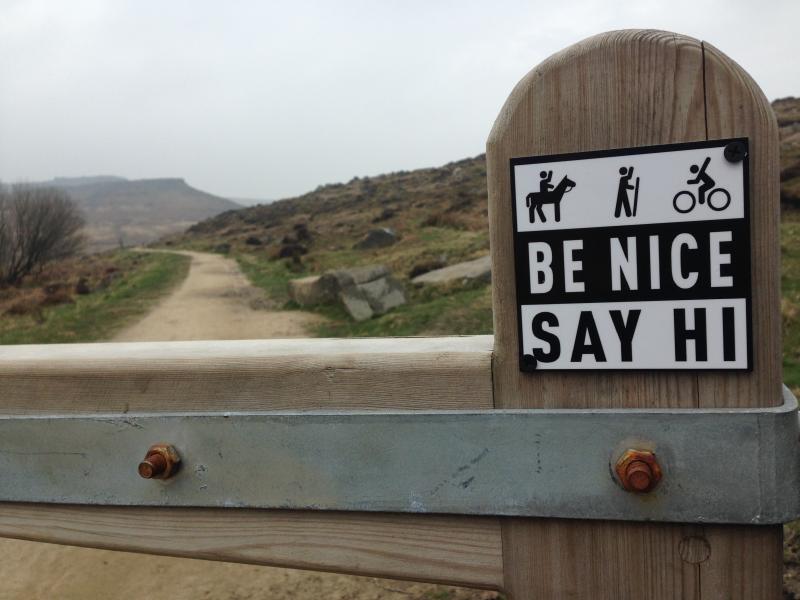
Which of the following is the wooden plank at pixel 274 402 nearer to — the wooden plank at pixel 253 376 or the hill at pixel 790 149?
the wooden plank at pixel 253 376

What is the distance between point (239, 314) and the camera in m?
12.1

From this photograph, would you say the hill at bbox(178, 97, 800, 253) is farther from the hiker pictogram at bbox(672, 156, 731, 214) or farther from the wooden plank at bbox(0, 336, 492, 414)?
the wooden plank at bbox(0, 336, 492, 414)

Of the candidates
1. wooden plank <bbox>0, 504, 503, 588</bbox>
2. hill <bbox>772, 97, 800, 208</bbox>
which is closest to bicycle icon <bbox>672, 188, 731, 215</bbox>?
wooden plank <bbox>0, 504, 503, 588</bbox>

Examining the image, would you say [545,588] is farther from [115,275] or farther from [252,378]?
[115,275]

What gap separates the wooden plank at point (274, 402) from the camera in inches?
41.6

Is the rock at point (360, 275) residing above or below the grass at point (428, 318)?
above

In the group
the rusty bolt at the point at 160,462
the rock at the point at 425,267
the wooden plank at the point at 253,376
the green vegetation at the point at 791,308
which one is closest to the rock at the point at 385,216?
the rock at the point at 425,267

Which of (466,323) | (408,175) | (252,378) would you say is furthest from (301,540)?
(408,175)

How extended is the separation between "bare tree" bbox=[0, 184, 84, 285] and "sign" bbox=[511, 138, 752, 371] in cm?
2587

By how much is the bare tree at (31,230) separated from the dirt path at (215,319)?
36.2 ft

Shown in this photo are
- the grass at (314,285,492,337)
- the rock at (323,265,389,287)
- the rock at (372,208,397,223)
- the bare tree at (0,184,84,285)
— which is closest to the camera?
the grass at (314,285,492,337)

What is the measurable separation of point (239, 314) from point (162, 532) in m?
11.2

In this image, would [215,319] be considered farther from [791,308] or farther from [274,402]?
[274,402]

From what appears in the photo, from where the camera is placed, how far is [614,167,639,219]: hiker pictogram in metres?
0.96
